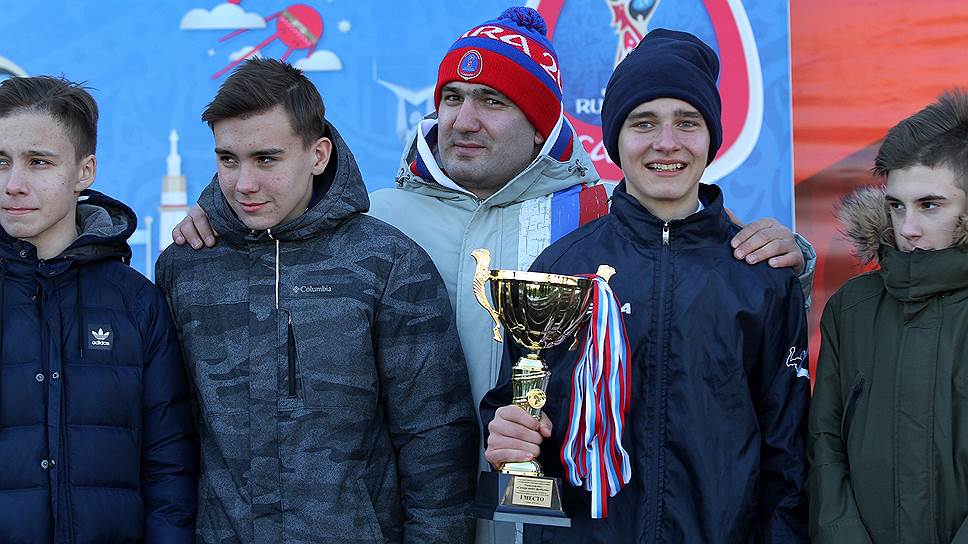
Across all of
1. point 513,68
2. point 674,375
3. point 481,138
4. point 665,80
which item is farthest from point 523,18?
point 674,375

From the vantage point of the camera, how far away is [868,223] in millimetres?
1941

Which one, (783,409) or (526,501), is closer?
(526,501)

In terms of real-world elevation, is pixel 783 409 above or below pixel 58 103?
below

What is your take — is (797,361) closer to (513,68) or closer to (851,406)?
(851,406)

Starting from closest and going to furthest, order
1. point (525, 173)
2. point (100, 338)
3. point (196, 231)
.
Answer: point (100, 338), point (196, 231), point (525, 173)

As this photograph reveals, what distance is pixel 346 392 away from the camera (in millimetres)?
2023

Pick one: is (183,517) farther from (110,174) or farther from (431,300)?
(110,174)

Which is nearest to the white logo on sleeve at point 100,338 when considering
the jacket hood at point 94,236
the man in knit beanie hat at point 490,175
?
the jacket hood at point 94,236

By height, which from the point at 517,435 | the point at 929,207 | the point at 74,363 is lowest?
the point at 517,435

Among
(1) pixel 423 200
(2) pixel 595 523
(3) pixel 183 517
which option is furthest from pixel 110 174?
(2) pixel 595 523

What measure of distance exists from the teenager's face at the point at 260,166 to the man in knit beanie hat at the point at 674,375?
549 millimetres

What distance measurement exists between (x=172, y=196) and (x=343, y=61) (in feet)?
2.19

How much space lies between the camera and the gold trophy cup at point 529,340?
1782mm

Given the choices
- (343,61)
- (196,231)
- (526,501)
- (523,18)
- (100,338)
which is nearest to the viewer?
(526,501)
